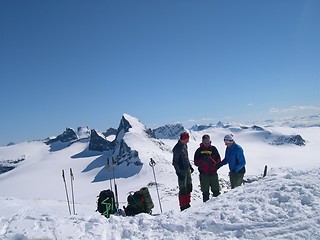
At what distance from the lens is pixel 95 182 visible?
135875 mm

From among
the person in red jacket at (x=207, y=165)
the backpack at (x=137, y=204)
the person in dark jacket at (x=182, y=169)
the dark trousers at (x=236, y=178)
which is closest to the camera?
the backpack at (x=137, y=204)

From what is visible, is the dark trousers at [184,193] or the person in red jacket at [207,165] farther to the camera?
the person in red jacket at [207,165]

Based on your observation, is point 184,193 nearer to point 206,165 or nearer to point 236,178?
point 206,165

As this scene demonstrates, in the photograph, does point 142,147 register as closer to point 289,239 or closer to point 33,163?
point 33,163

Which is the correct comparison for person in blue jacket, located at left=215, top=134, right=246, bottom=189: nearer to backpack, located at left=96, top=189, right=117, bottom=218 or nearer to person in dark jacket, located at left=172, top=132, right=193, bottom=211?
person in dark jacket, located at left=172, top=132, right=193, bottom=211

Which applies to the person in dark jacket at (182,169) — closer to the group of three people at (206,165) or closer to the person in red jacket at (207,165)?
the group of three people at (206,165)

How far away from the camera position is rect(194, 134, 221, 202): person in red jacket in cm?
1171

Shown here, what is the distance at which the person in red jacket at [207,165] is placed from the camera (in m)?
11.7

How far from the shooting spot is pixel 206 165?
11.7 metres

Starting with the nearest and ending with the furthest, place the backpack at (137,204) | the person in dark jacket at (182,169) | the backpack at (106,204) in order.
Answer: the backpack at (137,204) < the backpack at (106,204) < the person in dark jacket at (182,169)

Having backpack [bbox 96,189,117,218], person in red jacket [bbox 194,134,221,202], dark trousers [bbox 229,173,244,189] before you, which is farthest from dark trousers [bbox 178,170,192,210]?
backpack [bbox 96,189,117,218]

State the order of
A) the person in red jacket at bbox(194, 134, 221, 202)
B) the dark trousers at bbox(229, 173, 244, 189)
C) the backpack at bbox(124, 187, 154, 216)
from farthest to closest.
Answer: the dark trousers at bbox(229, 173, 244, 189) → the person in red jacket at bbox(194, 134, 221, 202) → the backpack at bbox(124, 187, 154, 216)

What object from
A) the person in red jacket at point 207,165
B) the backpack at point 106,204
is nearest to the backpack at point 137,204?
the backpack at point 106,204

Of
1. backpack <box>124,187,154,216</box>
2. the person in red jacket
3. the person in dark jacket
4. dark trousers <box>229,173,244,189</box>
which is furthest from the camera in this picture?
dark trousers <box>229,173,244,189</box>
